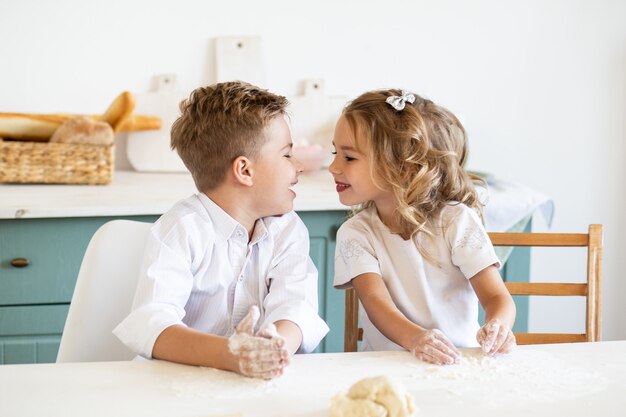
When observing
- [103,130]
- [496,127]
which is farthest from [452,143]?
[496,127]

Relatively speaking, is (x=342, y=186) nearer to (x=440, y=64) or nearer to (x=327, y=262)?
(x=327, y=262)

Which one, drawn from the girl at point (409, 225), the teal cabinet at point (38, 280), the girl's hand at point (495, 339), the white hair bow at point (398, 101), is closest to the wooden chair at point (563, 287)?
the girl at point (409, 225)

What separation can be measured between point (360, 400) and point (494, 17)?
2033 millimetres

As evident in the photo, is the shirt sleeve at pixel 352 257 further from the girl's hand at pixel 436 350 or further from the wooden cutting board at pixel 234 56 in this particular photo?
the wooden cutting board at pixel 234 56

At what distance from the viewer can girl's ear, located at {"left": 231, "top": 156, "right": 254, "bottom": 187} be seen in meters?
1.41

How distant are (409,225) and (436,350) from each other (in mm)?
454

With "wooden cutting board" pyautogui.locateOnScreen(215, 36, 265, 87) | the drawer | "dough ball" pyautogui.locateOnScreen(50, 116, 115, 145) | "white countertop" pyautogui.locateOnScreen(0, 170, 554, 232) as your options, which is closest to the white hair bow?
"white countertop" pyautogui.locateOnScreen(0, 170, 554, 232)

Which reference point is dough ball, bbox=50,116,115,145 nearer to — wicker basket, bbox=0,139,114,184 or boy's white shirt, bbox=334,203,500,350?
wicker basket, bbox=0,139,114,184

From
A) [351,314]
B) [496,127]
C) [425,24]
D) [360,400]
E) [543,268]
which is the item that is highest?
[425,24]

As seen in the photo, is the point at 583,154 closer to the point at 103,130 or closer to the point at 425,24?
the point at 425,24

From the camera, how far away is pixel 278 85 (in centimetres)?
257

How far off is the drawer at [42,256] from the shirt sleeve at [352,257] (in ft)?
2.19

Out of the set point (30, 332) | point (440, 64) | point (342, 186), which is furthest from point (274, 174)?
point (440, 64)

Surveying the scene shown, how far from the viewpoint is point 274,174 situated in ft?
4.68
